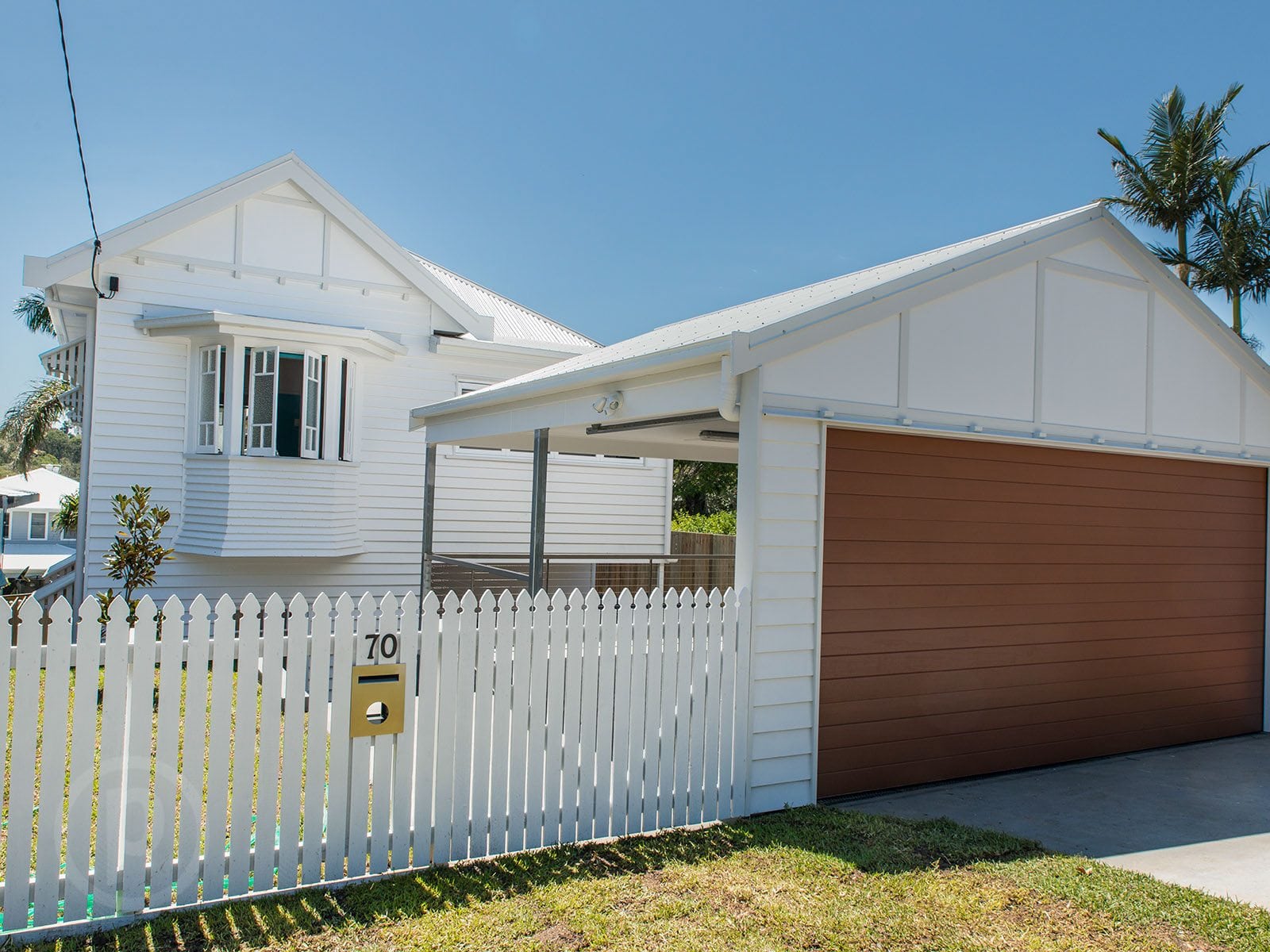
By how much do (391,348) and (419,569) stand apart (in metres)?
3.37

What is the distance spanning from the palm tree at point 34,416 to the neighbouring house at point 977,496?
1870 centimetres

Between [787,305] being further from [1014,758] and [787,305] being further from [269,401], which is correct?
[269,401]

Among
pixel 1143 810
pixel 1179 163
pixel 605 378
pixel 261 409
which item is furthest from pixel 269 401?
pixel 1179 163

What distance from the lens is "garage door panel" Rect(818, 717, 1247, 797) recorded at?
21.0ft

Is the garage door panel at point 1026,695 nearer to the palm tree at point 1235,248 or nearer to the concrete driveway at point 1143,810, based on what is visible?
the concrete driveway at point 1143,810

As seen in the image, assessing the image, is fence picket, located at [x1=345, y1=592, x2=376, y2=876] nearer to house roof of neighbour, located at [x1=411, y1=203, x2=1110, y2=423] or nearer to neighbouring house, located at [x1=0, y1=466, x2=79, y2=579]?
house roof of neighbour, located at [x1=411, y1=203, x2=1110, y2=423]

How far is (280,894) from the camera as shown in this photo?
14.0ft

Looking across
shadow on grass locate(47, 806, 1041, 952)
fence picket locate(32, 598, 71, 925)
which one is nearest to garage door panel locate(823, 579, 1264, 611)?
shadow on grass locate(47, 806, 1041, 952)

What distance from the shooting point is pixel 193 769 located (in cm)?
412

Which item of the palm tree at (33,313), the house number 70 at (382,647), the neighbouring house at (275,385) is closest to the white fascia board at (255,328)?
the neighbouring house at (275,385)

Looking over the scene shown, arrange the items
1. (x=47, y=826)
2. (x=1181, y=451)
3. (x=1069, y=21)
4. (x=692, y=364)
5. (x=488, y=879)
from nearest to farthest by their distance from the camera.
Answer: (x=47, y=826)
(x=488, y=879)
(x=692, y=364)
(x=1181, y=451)
(x=1069, y=21)

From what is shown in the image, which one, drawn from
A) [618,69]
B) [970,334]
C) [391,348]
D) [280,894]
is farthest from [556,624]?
[618,69]

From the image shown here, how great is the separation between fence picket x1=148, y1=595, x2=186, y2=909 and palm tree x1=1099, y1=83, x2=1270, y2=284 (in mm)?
23115

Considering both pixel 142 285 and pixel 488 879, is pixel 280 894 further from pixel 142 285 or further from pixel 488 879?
pixel 142 285
